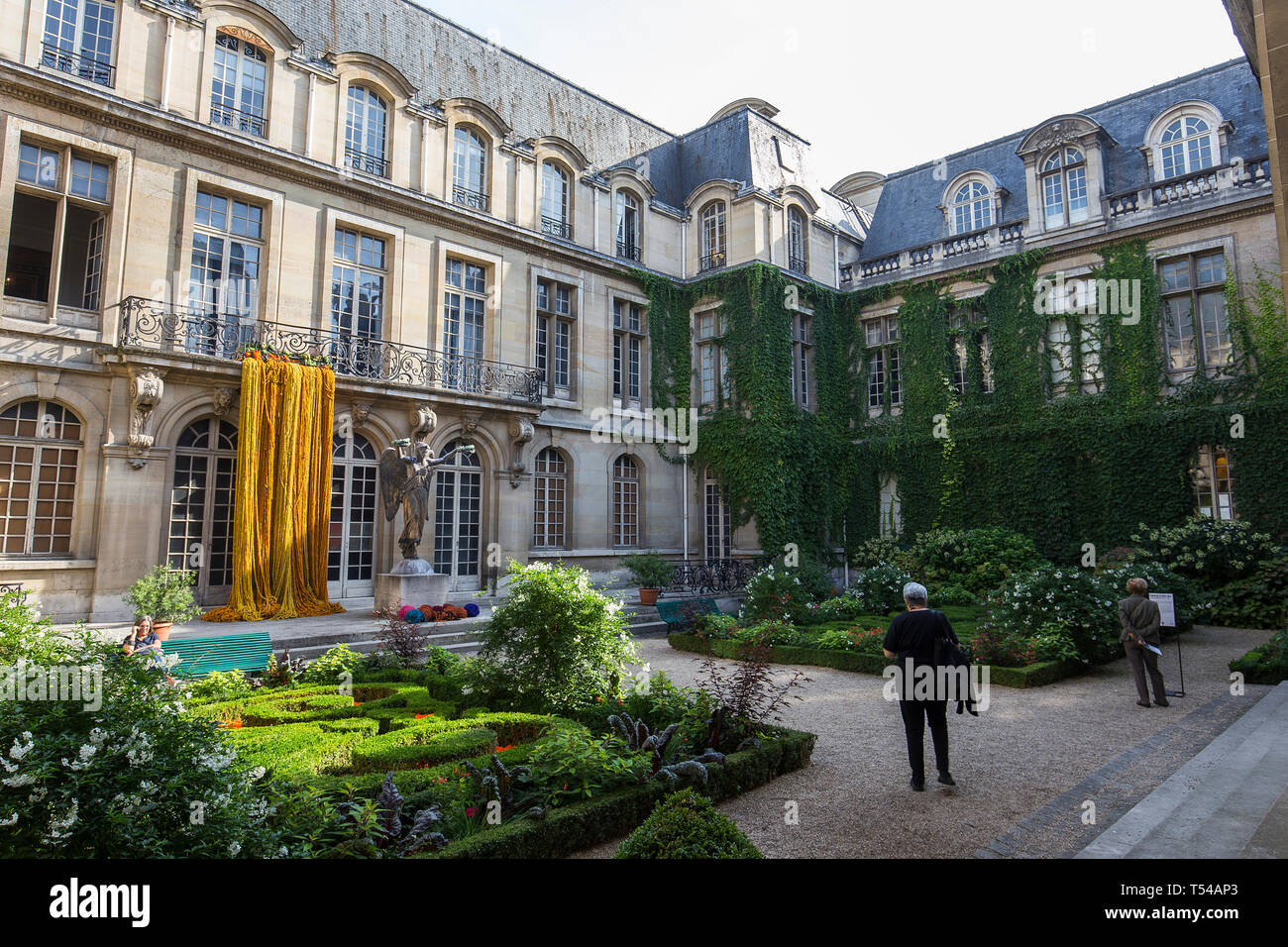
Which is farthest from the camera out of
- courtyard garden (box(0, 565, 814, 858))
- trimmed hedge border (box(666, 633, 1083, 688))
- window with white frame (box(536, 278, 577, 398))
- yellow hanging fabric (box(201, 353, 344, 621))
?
window with white frame (box(536, 278, 577, 398))

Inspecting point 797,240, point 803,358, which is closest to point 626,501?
point 803,358

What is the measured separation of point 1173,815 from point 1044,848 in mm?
918

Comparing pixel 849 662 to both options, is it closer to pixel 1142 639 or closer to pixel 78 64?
pixel 1142 639

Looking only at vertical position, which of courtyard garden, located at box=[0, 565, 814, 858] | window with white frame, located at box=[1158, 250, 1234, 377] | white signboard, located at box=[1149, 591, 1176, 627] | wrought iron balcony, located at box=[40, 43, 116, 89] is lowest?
courtyard garden, located at box=[0, 565, 814, 858]

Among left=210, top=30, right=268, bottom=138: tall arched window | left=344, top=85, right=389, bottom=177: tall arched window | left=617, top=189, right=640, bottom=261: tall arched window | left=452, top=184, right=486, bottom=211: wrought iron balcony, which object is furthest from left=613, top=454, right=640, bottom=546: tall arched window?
left=210, top=30, right=268, bottom=138: tall arched window

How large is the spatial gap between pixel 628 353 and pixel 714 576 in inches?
264

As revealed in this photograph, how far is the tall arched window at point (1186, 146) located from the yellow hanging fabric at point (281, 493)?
19.9m

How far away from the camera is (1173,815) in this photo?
4469mm

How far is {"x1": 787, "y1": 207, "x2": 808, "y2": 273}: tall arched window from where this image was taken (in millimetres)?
21453

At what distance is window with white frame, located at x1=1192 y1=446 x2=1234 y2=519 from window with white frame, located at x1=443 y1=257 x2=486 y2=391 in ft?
53.0

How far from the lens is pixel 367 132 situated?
16141mm

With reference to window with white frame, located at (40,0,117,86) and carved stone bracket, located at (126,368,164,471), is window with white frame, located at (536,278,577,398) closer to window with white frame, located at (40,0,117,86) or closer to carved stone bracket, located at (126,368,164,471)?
carved stone bracket, located at (126,368,164,471)

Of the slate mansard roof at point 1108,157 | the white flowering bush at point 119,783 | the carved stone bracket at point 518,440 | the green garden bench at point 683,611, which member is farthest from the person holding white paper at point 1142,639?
the slate mansard roof at point 1108,157

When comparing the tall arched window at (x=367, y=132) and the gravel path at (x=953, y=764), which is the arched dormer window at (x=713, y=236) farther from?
the gravel path at (x=953, y=764)
